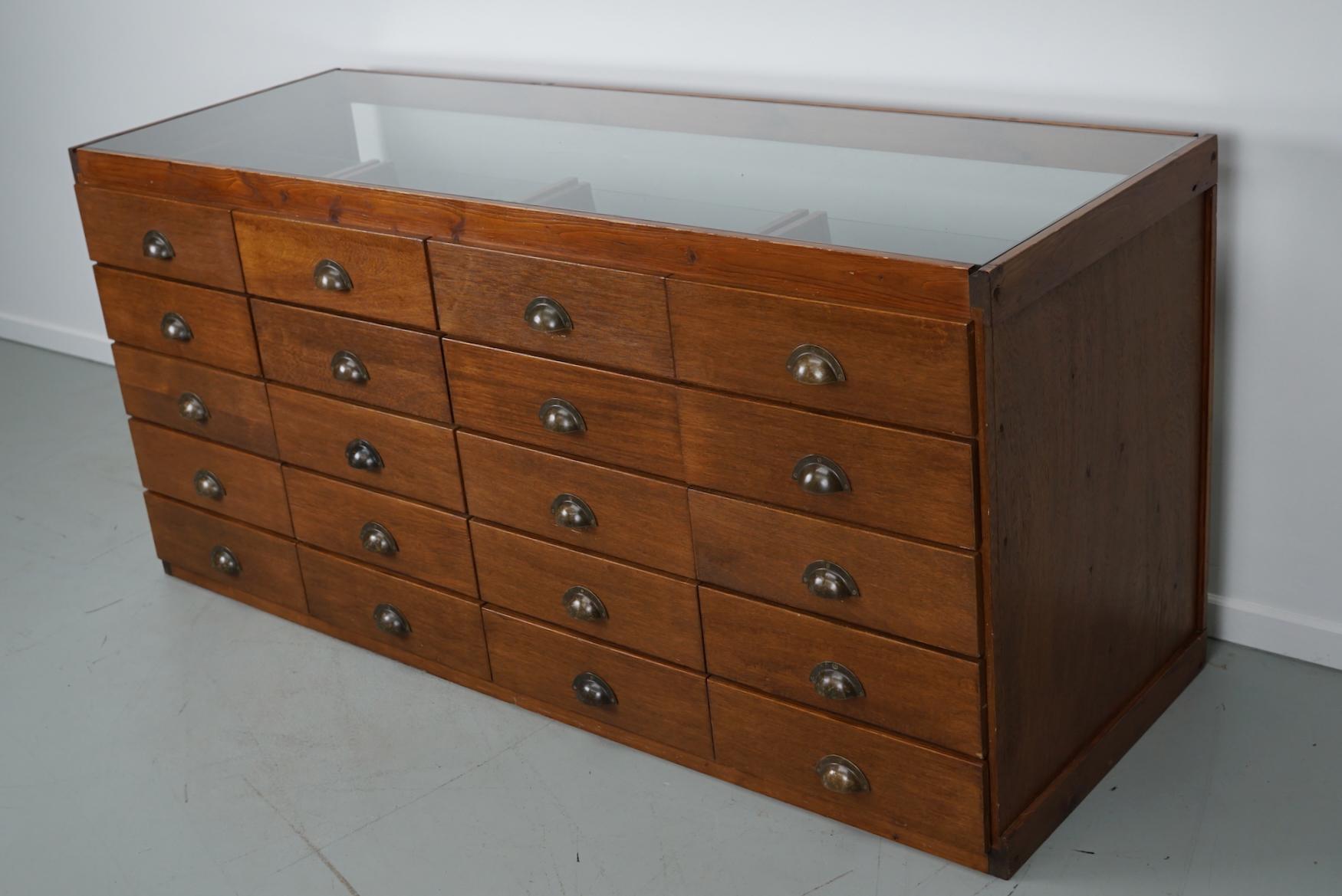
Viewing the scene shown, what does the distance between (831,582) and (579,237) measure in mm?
649

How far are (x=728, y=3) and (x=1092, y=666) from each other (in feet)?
4.69

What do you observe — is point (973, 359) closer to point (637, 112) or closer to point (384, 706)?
point (637, 112)

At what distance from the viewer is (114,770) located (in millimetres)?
2666

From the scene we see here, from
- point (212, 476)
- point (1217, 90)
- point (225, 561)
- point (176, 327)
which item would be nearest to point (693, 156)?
point (1217, 90)

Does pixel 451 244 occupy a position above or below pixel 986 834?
above

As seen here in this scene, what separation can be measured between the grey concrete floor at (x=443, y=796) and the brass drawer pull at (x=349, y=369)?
23.6 inches

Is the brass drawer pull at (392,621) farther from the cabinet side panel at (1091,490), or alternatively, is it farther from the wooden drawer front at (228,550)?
the cabinet side panel at (1091,490)

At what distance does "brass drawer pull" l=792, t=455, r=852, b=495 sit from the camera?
2092 millimetres

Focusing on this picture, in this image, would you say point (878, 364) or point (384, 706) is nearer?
point (878, 364)

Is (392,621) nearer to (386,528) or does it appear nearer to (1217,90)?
(386,528)

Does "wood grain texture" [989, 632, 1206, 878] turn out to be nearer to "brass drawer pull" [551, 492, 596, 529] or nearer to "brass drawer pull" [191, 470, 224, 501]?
"brass drawer pull" [551, 492, 596, 529]

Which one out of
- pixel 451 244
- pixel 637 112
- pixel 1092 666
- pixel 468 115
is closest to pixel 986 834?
pixel 1092 666

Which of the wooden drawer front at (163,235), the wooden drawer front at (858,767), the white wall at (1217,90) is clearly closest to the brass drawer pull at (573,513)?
the wooden drawer front at (858,767)

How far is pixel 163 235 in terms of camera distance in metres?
2.92
